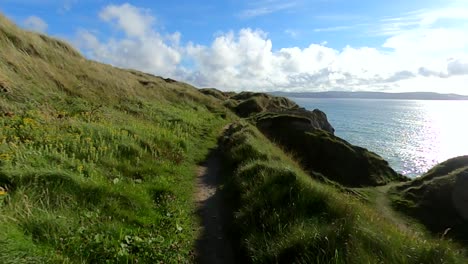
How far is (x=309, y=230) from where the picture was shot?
8.08m

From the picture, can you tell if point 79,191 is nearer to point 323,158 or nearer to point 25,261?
point 25,261

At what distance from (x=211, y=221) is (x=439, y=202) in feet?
66.2

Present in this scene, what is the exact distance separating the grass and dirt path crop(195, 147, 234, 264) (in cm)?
53

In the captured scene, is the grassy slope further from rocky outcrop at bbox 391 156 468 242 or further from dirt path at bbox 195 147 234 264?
rocky outcrop at bbox 391 156 468 242

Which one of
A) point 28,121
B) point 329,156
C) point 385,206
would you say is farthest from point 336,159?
point 28,121

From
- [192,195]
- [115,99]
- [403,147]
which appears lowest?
[403,147]

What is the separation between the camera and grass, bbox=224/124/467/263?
6.80 meters

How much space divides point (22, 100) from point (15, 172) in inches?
403

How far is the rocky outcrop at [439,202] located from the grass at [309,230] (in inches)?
593

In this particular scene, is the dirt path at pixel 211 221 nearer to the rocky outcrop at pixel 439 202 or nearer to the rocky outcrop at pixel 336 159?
the rocky outcrop at pixel 439 202

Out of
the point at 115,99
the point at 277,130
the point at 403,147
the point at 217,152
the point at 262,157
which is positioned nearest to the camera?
the point at 262,157

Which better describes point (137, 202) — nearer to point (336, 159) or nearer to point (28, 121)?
point (28, 121)

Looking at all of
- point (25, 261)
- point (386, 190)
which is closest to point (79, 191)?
point (25, 261)

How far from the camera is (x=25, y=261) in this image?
5527mm
